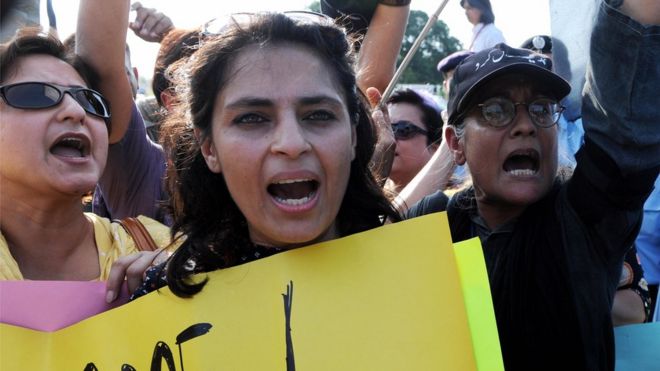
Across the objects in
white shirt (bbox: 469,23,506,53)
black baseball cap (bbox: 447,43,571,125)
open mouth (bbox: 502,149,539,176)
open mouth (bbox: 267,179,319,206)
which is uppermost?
white shirt (bbox: 469,23,506,53)

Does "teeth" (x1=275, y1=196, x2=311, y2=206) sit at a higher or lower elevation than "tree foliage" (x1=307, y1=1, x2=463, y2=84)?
lower

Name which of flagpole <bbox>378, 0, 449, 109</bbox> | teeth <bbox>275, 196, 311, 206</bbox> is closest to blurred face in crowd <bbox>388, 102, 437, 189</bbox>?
flagpole <bbox>378, 0, 449, 109</bbox>

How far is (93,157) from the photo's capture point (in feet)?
6.36

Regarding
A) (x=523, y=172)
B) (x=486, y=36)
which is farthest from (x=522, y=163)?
(x=486, y=36)

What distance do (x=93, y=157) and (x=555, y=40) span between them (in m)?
1.21

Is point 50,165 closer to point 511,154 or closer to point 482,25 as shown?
point 511,154

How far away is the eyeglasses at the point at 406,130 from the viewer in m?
3.54

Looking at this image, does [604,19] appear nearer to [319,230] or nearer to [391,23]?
[319,230]

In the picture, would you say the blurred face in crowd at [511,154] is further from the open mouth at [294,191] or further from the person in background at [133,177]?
the person in background at [133,177]

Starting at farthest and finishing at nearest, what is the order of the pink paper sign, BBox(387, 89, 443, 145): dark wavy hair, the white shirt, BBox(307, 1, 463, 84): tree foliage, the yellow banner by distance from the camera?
BBox(307, 1, 463, 84): tree foliage, the white shirt, BBox(387, 89, 443, 145): dark wavy hair, the pink paper sign, the yellow banner

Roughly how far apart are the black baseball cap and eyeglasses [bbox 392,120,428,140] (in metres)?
1.58

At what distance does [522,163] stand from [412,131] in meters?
1.83

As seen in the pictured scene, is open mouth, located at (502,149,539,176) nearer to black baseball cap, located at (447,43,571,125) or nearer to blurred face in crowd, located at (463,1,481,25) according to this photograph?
black baseball cap, located at (447,43,571,125)

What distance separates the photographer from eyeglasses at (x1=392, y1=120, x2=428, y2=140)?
3541 millimetres
